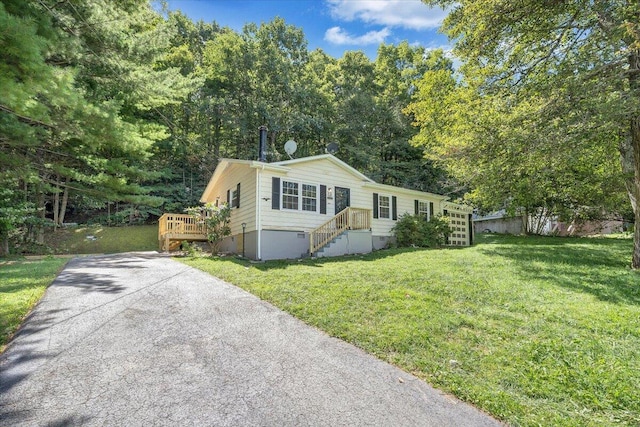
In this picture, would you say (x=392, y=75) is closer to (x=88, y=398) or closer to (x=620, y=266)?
(x=620, y=266)

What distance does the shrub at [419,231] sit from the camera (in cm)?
1436

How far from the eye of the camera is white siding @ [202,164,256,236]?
454 inches

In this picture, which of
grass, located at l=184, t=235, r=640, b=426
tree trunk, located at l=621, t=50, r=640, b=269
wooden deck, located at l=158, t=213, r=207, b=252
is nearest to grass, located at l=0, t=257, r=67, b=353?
grass, located at l=184, t=235, r=640, b=426

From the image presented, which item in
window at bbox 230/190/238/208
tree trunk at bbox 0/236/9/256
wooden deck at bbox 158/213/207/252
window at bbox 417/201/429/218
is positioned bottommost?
tree trunk at bbox 0/236/9/256

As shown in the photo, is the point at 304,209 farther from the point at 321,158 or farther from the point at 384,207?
the point at 384,207

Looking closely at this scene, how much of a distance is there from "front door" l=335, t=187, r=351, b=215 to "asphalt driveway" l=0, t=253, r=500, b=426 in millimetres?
8576

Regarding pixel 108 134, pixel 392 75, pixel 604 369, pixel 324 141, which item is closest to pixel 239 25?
pixel 324 141

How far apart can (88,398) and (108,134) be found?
5.96 metres

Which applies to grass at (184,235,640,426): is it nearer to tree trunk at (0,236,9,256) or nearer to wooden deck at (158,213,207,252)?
wooden deck at (158,213,207,252)

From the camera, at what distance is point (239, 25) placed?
25219mm

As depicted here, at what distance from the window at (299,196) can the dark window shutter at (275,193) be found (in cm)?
23

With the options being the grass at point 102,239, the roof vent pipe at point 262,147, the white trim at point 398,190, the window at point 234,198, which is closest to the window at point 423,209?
the white trim at point 398,190

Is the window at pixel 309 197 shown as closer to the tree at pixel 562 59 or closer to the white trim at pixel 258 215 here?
the white trim at pixel 258 215

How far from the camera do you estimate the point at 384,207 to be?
48.3ft
